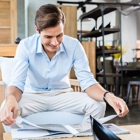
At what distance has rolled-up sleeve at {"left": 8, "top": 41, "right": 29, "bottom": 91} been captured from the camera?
1.67 m

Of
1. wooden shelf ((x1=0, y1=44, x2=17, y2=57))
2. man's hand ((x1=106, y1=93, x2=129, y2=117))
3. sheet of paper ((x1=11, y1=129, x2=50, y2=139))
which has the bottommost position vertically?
sheet of paper ((x1=11, y1=129, x2=50, y2=139))

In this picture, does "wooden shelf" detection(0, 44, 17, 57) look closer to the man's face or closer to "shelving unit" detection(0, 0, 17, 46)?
"shelving unit" detection(0, 0, 17, 46)

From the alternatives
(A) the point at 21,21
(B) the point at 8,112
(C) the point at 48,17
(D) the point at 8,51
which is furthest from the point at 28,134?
(A) the point at 21,21

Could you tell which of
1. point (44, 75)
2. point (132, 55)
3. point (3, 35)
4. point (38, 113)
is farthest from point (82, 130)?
point (132, 55)

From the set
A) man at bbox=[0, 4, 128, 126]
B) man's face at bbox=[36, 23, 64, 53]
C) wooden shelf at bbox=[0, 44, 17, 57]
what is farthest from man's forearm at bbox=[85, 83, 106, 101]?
wooden shelf at bbox=[0, 44, 17, 57]

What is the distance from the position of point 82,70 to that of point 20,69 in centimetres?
41

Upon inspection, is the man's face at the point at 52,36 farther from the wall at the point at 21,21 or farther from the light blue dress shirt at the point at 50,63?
the wall at the point at 21,21

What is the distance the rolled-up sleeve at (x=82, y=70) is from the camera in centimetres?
180

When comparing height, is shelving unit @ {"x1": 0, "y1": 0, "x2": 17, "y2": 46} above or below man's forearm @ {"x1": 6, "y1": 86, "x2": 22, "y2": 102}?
above

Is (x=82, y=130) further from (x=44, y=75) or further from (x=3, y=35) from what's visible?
(x=3, y=35)

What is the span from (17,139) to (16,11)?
4.07 m

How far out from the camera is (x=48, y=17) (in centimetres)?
170

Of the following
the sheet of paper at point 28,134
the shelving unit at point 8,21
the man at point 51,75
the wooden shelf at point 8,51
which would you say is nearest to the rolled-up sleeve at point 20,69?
the man at point 51,75

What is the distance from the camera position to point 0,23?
4.82 metres
